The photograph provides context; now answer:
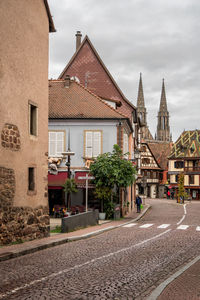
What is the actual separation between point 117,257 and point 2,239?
397 cm

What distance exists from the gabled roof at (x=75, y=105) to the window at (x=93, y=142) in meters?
1.13

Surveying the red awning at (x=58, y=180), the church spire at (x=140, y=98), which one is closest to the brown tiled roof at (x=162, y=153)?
the church spire at (x=140, y=98)

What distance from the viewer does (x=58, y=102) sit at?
34312 mm

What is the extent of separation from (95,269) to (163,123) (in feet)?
507

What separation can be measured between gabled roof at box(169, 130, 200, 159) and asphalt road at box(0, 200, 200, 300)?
223 ft

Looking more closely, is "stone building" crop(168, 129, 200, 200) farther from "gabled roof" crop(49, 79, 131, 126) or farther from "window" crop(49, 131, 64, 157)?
"window" crop(49, 131, 64, 157)

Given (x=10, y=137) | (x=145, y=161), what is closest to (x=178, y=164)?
(x=145, y=161)

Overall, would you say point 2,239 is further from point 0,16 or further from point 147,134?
point 147,134

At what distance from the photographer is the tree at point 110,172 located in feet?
99.3

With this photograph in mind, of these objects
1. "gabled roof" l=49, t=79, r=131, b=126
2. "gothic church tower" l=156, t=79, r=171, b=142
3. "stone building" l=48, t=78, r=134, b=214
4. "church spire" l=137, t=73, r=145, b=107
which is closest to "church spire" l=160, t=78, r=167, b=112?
"gothic church tower" l=156, t=79, r=171, b=142

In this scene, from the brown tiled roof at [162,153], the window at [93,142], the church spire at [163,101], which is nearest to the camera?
the window at [93,142]

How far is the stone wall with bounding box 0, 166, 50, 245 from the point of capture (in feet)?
49.6

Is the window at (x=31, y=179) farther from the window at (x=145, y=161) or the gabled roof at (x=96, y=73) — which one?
the window at (x=145, y=161)

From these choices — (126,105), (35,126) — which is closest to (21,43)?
(35,126)
